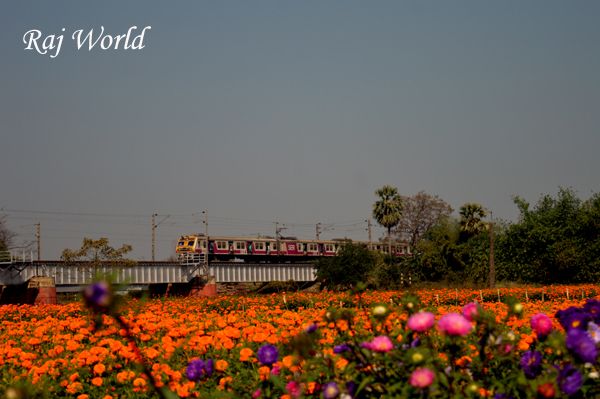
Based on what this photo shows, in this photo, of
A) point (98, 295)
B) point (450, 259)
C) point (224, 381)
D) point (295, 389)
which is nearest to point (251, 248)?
point (450, 259)

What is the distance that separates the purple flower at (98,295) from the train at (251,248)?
48765 millimetres

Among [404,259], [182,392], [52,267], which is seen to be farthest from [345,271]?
[182,392]

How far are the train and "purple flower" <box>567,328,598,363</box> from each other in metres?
47.9

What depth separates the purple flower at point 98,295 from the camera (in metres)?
2.44

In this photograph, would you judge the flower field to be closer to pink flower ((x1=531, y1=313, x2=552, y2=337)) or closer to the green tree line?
pink flower ((x1=531, y1=313, x2=552, y2=337))

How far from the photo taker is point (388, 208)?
74.1 meters

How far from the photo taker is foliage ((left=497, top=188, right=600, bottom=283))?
49.8 m

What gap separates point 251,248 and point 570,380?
56608 millimetres

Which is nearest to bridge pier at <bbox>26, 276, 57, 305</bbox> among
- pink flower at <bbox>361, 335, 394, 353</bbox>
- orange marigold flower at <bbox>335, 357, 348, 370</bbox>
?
orange marigold flower at <bbox>335, 357, 348, 370</bbox>

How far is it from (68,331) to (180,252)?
47742 millimetres

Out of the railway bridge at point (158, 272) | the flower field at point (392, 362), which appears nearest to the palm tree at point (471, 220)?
the railway bridge at point (158, 272)

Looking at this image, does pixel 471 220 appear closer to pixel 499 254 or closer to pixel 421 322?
pixel 499 254

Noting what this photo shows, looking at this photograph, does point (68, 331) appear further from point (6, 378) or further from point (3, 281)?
point (3, 281)

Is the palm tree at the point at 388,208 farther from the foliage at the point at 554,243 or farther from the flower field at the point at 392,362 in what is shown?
the flower field at the point at 392,362
